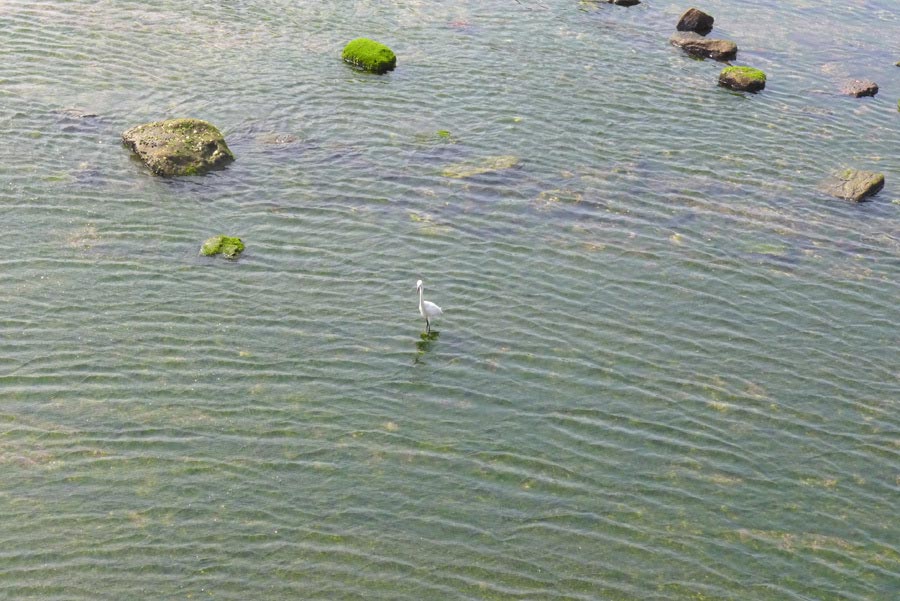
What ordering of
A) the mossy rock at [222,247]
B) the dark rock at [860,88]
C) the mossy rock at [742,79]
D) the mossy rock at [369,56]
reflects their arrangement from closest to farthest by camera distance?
the mossy rock at [222,247] → the mossy rock at [369,56] → the mossy rock at [742,79] → the dark rock at [860,88]

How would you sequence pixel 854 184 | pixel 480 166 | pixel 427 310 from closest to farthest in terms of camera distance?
pixel 427 310
pixel 480 166
pixel 854 184

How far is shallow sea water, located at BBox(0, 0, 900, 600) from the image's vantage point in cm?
1745

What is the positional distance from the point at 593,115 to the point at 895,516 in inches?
771

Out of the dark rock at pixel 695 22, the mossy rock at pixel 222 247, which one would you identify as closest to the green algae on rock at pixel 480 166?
the mossy rock at pixel 222 247

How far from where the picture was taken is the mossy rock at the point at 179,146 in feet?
93.5

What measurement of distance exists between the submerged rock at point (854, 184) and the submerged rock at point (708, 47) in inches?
420

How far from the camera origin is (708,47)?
40594mm

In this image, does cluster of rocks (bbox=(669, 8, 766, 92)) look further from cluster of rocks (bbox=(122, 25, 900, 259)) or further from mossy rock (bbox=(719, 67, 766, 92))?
cluster of rocks (bbox=(122, 25, 900, 259))

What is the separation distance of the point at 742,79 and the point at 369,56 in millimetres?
14981

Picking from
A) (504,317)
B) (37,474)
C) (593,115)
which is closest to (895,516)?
(504,317)

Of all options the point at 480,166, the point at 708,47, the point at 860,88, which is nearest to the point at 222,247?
the point at 480,166

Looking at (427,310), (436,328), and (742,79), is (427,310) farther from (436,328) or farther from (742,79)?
(742,79)

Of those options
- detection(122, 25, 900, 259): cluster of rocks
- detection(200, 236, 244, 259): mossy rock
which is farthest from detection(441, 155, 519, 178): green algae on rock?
detection(200, 236, 244, 259): mossy rock

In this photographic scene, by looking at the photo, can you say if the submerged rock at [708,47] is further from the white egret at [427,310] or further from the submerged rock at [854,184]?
the white egret at [427,310]
